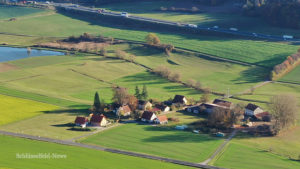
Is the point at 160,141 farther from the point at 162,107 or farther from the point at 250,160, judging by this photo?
the point at 162,107

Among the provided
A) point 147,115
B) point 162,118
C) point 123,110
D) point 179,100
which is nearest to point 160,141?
point 162,118

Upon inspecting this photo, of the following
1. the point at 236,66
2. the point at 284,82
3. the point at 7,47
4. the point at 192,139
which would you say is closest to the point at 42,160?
the point at 192,139

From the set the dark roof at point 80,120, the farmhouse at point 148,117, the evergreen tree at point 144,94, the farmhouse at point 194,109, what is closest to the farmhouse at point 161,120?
the farmhouse at point 148,117

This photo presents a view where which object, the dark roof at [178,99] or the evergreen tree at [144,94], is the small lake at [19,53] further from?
the dark roof at [178,99]

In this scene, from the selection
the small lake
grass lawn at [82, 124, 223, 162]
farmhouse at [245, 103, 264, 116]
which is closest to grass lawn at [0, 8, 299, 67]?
the small lake

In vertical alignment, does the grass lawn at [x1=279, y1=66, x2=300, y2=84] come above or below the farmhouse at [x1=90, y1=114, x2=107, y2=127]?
above

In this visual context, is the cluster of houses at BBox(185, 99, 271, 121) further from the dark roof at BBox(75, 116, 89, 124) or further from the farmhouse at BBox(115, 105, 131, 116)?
the dark roof at BBox(75, 116, 89, 124)
